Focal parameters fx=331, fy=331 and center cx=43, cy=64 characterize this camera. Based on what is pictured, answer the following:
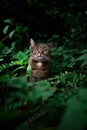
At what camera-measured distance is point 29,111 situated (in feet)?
10.9

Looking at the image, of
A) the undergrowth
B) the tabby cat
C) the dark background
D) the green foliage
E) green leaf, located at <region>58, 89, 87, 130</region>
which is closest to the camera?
green leaf, located at <region>58, 89, 87, 130</region>

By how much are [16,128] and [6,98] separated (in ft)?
2.66

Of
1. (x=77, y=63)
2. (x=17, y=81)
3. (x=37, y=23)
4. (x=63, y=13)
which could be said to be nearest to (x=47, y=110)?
(x=17, y=81)

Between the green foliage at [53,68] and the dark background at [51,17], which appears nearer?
the green foliage at [53,68]

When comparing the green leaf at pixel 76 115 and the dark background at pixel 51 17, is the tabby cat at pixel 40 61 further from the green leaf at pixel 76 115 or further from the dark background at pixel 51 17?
the dark background at pixel 51 17

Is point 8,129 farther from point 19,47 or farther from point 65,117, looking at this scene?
point 19,47

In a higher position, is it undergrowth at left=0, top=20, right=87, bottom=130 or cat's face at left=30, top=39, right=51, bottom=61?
cat's face at left=30, top=39, right=51, bottom=61

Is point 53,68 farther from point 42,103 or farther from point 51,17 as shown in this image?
point 51,17

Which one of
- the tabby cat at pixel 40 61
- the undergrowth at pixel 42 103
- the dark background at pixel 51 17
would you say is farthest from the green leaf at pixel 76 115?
the dark background at pixel 51 17

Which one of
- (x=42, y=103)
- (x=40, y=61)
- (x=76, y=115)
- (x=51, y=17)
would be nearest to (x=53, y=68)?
(x=40, y=61)

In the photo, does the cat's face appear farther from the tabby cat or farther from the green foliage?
the green foliage

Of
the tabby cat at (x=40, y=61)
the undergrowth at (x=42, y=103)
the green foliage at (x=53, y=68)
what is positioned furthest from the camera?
the tabby cat at (x=40, y=61)

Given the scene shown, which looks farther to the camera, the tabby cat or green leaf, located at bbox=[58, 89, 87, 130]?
the tabby cat

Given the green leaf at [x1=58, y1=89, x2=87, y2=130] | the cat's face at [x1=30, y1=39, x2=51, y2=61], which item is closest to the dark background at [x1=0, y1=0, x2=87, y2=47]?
the cat's face at [x1=30, y1=39, x2=51, y2=61]
